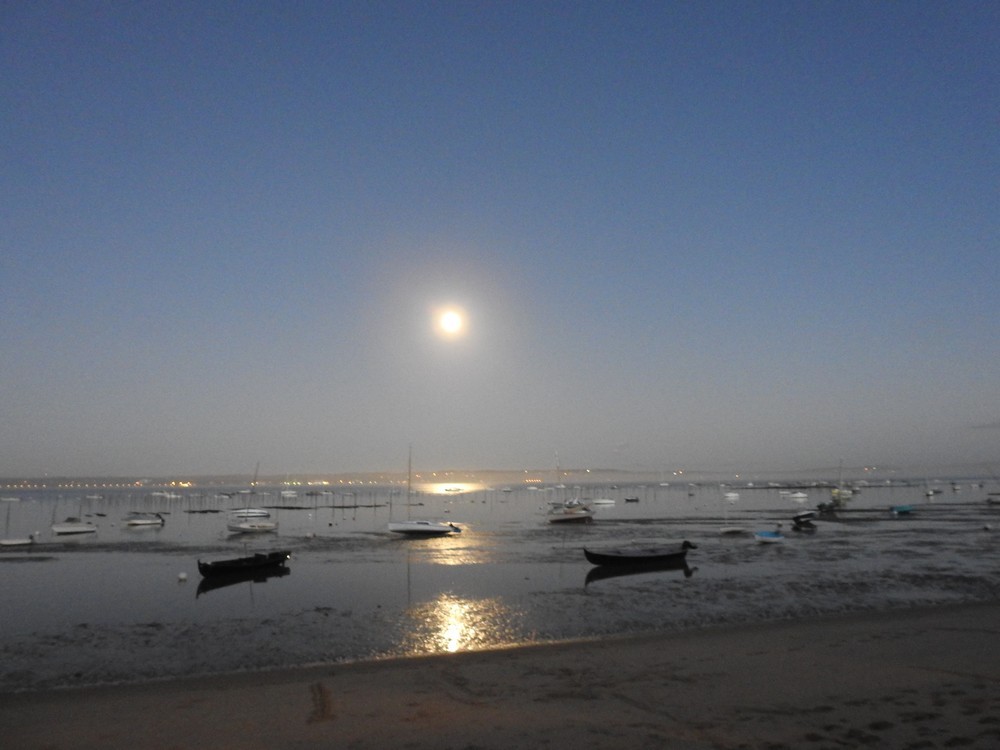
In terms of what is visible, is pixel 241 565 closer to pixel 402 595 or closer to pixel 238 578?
pixel 238 578

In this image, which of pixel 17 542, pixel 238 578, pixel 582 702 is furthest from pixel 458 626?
pixel 17 542

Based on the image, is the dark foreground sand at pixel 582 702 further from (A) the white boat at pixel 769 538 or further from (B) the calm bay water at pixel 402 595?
(A) the white boat at pixel 769 538

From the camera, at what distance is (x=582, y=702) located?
1353cm

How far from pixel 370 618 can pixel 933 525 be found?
57582mm

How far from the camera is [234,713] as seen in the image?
44.4ft

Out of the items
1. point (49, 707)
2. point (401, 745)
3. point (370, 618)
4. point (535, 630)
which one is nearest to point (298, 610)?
point (370, 618)

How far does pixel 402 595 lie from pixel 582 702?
16.7 metres

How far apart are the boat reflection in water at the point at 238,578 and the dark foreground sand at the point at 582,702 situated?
53.3 ft

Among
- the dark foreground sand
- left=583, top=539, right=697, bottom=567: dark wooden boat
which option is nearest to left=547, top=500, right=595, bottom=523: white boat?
left=583, top=539, right=697, bottom=567: dark wooden boat

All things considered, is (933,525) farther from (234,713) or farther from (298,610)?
(234,713)

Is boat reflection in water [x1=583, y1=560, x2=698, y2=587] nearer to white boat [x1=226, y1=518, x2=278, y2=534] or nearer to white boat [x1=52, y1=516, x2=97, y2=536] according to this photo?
white boat [x1=226, y1=518, x2=278, y2=534]

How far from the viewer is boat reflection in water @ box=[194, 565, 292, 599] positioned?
1243 inches

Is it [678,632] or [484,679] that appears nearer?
[484,679]

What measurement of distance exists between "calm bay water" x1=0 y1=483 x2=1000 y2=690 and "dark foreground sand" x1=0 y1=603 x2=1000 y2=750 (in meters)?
2.79
